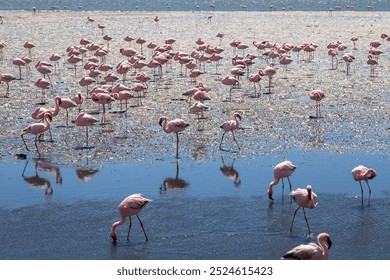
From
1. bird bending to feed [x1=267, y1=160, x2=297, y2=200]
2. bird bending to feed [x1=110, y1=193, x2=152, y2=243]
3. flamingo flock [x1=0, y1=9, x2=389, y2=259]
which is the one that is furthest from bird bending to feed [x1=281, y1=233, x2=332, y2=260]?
bird bending to feed [x1=267, y1=160, x2=297, y2=200]

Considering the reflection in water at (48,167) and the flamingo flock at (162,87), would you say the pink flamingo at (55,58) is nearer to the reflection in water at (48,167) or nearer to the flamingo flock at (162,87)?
the flamingo flock at (162,87)

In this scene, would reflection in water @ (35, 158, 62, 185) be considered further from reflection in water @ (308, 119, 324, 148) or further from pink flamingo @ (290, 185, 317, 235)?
reflection in water @ (308, 119, 324, 148)

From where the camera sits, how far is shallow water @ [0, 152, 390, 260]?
10.2 metres

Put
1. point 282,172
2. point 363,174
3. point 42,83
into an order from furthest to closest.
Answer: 1. point 42,83
2. point 282,172
3. point 363,174

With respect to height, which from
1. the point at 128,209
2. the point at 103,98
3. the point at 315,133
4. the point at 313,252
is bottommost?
the point at 313,252

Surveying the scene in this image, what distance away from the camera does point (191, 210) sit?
1177 centimetres

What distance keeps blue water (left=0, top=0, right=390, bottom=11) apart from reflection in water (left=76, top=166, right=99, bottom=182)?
152ft

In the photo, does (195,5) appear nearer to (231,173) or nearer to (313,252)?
(231,173)

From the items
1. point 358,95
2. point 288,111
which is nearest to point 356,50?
point 358,95

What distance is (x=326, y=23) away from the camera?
44.7 m

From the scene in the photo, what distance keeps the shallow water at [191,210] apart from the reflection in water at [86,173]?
4 centimetres

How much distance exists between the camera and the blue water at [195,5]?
60.6 m

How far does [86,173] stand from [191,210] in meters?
2.81

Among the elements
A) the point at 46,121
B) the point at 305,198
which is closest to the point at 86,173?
the point at 46,121
